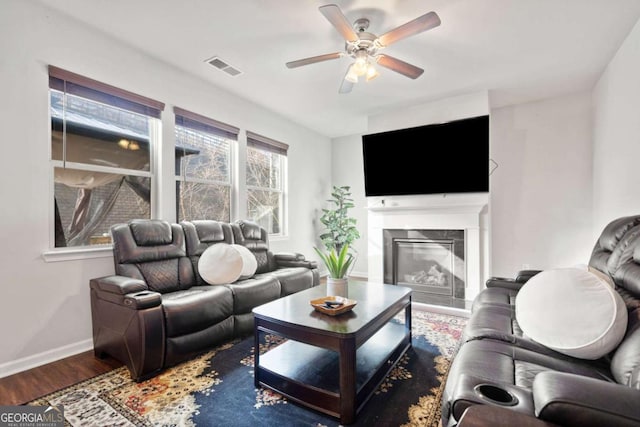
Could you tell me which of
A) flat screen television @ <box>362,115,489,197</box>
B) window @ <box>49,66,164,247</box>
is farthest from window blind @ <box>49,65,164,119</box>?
flat screen television @ <box>362,115,489,197</box>

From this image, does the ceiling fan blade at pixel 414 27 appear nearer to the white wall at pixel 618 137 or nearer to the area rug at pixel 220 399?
the white wall at pixel 618 137

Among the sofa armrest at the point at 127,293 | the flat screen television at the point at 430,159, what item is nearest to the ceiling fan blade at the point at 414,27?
the flat screen television at the point at 430,159

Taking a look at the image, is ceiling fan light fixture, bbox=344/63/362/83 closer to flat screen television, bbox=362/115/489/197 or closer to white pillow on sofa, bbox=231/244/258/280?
flat screen television, bbox=362/115/489/197

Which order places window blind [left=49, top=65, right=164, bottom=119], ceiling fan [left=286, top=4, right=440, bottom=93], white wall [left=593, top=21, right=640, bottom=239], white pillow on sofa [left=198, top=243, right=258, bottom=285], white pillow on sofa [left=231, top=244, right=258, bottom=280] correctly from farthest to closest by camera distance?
1. white pillow on sofa [left=231, top=244, right=258, bottom=280]
2. white pillow on sofa [left=198, top=243, right=258, bottom=285]
3. white wall [left=593, top=21, right=640, bottom=239]
4. window blind [left=49, top=65, right=164, bottom=119]
5. ceiling fan [left=286, top=4, right=440, bottom=93]

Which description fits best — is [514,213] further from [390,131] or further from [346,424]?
[346,424]

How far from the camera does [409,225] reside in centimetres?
432

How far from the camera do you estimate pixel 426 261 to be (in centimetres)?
427

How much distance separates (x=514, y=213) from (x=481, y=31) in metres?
2.62

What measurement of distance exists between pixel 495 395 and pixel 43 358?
304 cm

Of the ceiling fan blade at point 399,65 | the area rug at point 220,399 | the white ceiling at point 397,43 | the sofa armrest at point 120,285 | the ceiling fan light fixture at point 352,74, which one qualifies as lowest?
the area rug at point 220,399

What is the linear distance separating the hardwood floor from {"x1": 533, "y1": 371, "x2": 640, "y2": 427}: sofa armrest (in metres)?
2.63

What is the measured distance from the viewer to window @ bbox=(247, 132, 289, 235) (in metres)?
4.44

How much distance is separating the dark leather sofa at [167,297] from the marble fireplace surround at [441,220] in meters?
1.50

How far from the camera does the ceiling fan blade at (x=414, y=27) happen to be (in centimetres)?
200
